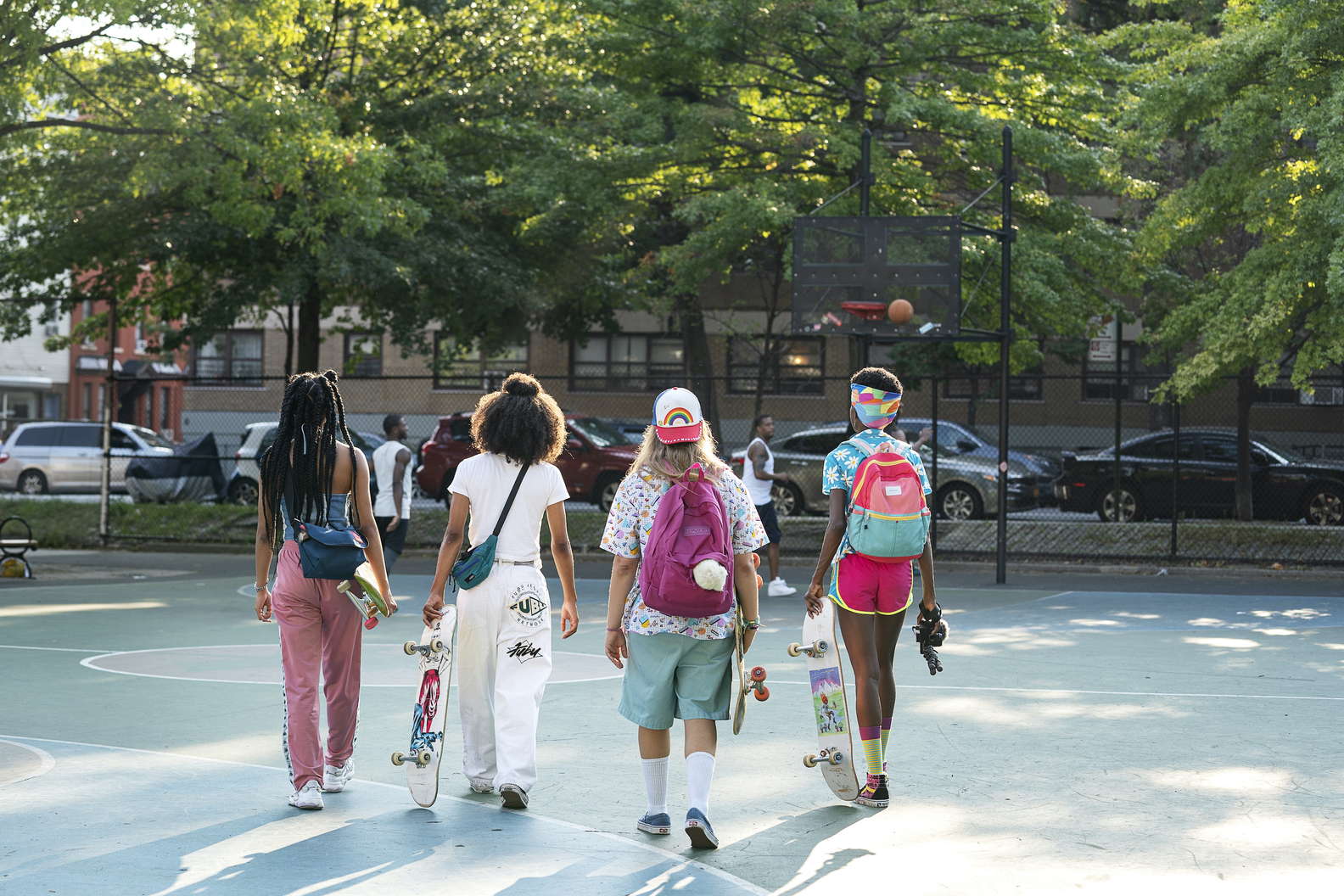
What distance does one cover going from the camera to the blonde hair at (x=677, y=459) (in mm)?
5441

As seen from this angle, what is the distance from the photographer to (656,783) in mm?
5426

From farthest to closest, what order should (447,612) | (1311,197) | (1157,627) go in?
1. (1311,197)
2. (1157,627)
3. (447,612)

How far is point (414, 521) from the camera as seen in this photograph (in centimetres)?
2105

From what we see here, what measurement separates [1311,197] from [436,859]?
1413 centimetres

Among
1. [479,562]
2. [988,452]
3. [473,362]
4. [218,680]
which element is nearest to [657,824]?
[479,562]

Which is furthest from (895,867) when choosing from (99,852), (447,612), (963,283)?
(963,283)

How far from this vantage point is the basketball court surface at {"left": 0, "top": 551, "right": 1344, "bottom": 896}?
4.86m

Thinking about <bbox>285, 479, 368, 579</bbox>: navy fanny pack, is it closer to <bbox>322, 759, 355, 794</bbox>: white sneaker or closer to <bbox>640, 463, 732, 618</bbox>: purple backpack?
<bbox>322, 759, 355, 794</bbox>: white sneaker

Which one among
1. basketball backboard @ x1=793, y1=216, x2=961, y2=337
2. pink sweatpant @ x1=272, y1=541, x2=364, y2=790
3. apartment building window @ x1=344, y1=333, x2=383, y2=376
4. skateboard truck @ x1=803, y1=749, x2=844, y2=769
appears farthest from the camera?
apartment building window @ x1=344, y1=333, x2=383, y2=376

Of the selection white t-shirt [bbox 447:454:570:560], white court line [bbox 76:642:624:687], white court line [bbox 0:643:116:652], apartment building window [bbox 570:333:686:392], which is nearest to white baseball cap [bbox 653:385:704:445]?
white t-shirt [bbox 447:454:570:560]

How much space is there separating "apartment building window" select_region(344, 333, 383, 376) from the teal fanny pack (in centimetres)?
2437

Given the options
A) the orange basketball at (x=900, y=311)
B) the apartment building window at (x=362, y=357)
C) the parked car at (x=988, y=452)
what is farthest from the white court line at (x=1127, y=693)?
the apartment building window at (x=362, y=357)

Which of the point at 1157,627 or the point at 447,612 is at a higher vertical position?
the point at 447,612

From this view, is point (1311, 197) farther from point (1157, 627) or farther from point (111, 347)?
point (111, 347)
